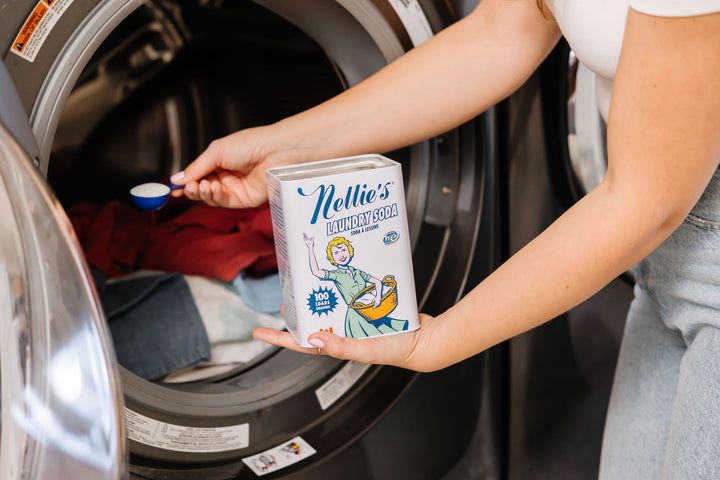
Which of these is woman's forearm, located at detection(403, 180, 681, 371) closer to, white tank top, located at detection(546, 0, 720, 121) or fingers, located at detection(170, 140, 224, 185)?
white tank top, located at detection(546, 0, 720, 121)

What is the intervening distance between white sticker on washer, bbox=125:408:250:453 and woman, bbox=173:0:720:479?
0.14 metres

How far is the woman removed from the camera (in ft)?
1.40

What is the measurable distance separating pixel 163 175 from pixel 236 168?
2.12 ft

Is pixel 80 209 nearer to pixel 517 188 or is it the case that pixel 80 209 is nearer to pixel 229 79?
pixel 229 79

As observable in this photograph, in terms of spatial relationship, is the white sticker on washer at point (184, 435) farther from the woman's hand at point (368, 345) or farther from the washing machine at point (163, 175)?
the woman's hand at point (368, 345)

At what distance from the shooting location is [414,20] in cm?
72

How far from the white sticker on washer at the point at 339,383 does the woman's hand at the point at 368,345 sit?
157 millimetres

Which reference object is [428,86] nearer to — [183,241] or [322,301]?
[322,301]

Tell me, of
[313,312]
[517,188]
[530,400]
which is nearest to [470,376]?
[530,400]

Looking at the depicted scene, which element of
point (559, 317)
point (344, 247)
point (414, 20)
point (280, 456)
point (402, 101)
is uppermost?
point (414, 20)

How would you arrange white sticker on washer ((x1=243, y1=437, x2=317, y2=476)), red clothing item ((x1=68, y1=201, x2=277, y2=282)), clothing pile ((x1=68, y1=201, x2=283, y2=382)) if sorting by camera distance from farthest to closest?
1. red clothing item ((x1=68, y1=201, x2=277, y2=282))
2. clothing pile ((x1=68, y1=201, x2=283, y2=382))
3. white sticker on washer ((x1=243, y1=437, x2=317, y2=476))

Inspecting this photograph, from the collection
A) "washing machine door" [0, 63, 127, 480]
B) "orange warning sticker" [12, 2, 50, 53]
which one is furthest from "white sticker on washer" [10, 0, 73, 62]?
"washing machine door" [0, 63, 127, 480]

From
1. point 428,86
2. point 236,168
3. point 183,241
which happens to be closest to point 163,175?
point 183,241

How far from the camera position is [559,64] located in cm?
83
